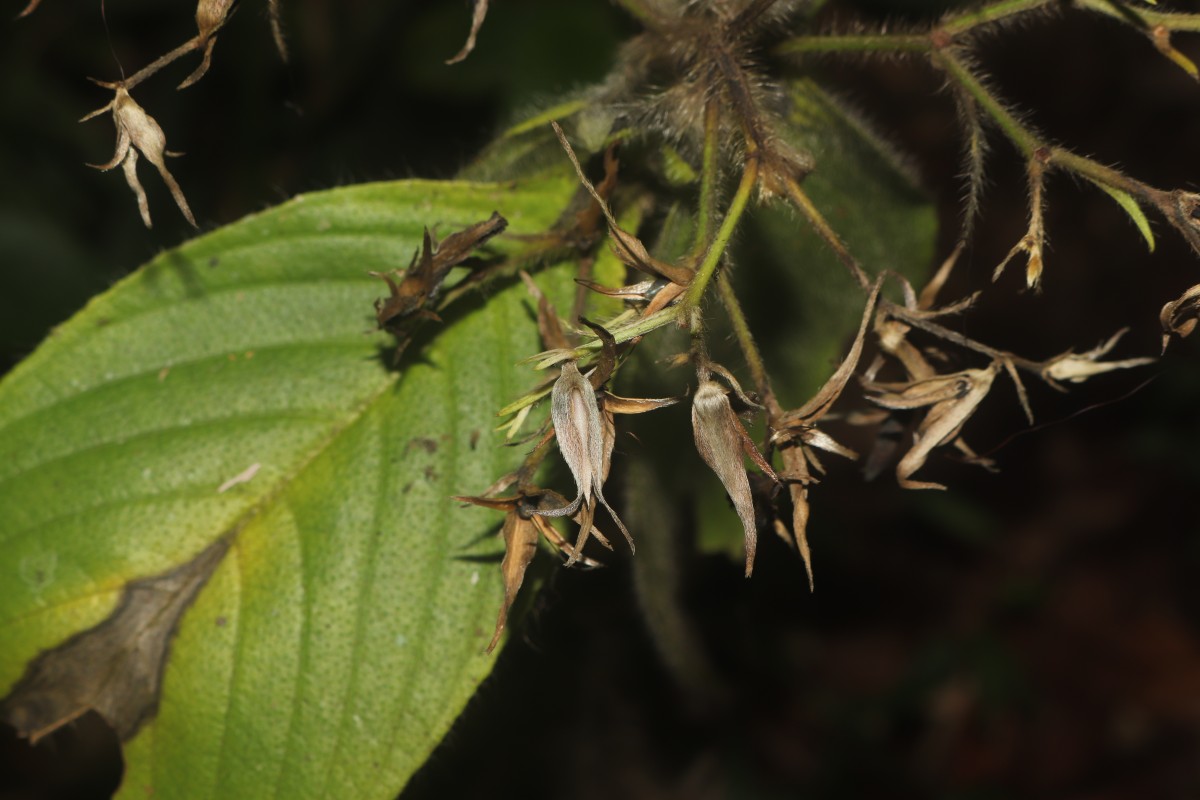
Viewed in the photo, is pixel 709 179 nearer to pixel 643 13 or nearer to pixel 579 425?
pixel 579 425

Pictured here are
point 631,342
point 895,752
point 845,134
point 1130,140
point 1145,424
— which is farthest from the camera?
point 1130,140

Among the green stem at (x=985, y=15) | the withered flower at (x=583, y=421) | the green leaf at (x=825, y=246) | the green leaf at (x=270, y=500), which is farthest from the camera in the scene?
the green leaf at (x=825, y=246)

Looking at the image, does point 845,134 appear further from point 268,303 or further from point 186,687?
point 186,687

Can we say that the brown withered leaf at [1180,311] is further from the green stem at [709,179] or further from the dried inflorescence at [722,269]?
the green stem at [709,179]

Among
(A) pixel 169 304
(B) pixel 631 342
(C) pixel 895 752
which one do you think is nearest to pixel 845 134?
(B) pixel 631 342

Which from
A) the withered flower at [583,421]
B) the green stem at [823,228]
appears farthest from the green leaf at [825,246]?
the withered flower at [583,421]

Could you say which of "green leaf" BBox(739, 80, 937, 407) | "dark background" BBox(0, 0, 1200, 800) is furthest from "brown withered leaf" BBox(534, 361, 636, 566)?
"dark background" BBox(0, 0, 1200, 800)
